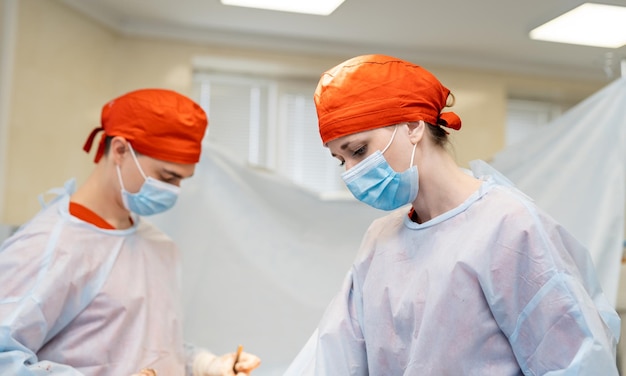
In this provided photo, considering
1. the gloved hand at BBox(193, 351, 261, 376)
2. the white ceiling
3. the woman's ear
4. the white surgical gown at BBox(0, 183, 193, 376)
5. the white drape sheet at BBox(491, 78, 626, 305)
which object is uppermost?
the white ceiling

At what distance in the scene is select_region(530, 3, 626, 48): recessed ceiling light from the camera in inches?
101

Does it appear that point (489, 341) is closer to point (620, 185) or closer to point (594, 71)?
point (620, 185)

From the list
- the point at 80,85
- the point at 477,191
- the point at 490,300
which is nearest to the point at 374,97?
the point at 477,191

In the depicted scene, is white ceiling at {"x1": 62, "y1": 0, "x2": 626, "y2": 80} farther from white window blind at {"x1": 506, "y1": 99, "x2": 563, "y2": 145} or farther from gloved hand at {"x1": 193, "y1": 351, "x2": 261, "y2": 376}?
gloved hand at {"x1": 193, "y1": 351, "x2": 261, "y2": 376}

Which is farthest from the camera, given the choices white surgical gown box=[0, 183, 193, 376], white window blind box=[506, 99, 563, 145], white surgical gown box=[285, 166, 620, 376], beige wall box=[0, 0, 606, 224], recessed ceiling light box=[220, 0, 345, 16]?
white window blind box=[506, 99, 563, 145]

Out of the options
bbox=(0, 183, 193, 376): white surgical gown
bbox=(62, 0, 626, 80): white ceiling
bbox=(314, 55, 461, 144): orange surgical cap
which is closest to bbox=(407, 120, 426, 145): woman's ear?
bbox=(314, 55, 461, 144): orange surgical cap

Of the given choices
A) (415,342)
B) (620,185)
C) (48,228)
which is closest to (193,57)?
(48,228)

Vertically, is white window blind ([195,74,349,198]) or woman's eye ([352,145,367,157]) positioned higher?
woman's eye ([352,145,367,157])

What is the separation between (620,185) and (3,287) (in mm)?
1838

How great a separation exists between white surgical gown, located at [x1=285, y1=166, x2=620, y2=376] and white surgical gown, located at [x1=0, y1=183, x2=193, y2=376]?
0.69 m

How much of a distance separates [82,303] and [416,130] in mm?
966

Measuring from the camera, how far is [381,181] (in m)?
1.39

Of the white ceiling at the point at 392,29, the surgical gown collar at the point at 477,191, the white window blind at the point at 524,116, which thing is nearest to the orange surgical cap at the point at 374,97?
the surgical gown collar at the point at 477,191

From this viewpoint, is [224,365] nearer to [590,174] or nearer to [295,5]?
[590,174]
